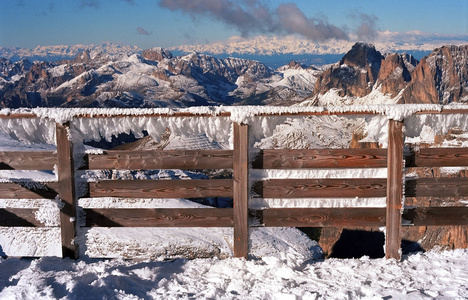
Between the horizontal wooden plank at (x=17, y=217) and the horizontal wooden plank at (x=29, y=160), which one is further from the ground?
the horizontal wooden plank at (x=29, y=160)

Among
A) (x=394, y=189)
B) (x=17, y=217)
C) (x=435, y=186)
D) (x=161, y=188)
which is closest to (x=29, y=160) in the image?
(x=17, y=217)

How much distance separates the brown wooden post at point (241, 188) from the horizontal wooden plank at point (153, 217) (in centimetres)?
33

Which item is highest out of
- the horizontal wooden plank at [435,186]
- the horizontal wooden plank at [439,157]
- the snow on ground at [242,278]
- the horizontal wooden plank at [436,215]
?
the horizontal wooden plank at [439,157]

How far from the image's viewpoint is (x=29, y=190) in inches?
246

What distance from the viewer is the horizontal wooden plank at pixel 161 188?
6.12 metres

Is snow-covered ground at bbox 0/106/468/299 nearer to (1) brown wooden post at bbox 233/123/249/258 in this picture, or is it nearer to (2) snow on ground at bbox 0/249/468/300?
(2) snow on ground at bbox 0/249/468/300

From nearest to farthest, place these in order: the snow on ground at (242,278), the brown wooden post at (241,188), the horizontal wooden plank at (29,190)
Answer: the snow on ground at (242,278) < the brown wooden post at (241,188) < the horizontal wooden plank at (29,190)

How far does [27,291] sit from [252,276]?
8.99ft

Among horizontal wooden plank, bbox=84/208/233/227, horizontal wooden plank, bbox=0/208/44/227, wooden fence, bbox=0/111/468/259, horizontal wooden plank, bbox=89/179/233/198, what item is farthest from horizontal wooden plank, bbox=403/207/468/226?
horizontal wooden plank, bbox=0/208/44/227

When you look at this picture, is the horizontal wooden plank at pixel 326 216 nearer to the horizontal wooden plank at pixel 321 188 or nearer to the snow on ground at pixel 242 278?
the horizontal wooden plank at pixel 321 188

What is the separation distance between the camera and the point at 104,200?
51.3 ft

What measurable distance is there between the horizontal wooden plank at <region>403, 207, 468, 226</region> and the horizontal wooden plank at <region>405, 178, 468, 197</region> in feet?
0.89

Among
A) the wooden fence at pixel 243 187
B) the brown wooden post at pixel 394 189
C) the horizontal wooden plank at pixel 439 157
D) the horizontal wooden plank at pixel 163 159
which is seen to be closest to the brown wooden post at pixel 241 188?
the wooden fence at pixel 243 187

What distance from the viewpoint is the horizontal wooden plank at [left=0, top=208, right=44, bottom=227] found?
6277mm
